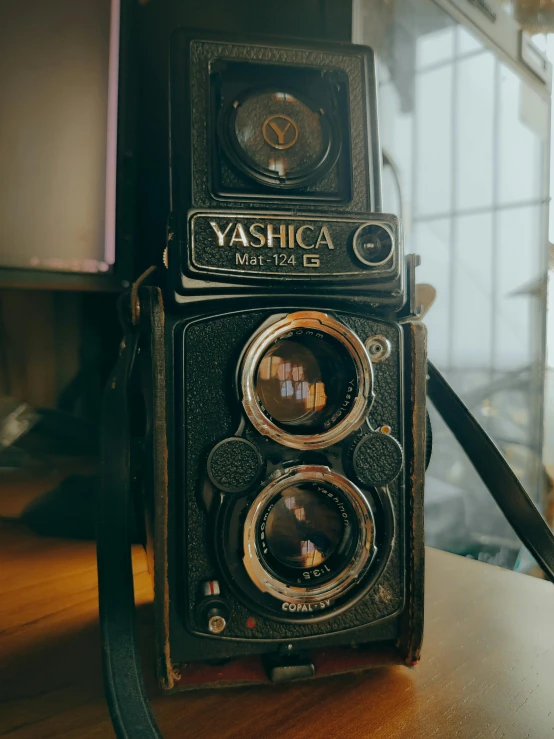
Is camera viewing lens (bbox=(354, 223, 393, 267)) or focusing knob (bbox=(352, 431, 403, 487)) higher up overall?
camera viewing lens (bbox=(354, 223, 393, 267))

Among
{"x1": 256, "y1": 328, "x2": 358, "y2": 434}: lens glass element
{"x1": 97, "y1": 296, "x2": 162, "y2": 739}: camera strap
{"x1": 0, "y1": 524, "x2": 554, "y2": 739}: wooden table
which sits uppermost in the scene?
{"x1": 256, "y1": 328, "x2": 358, "y2": 434}: lens glass element

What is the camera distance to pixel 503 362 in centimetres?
120

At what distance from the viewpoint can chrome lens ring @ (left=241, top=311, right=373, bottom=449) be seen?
0.39 m

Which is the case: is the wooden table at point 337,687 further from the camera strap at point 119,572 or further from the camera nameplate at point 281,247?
the camera nameplate at point 281,247

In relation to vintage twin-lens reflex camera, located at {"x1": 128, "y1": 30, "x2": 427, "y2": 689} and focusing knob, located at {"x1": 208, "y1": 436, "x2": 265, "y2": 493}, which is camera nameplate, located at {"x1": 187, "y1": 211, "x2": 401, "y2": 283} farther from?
focusing knob, located at {"x1": 208, "y1": 436, "x2": 265, "y2": 493}

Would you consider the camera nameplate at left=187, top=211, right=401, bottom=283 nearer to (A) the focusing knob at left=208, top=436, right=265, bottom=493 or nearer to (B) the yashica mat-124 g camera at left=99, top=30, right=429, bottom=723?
(B) the yashica mat-124 g camera at left=99, top=30, right=429, bottom=723

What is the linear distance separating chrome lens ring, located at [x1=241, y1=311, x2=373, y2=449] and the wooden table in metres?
0.18

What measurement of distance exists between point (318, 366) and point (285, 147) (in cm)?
17

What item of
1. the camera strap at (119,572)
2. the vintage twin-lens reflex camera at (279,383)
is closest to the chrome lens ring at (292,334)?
the vintage twin-lens reflex camera at (279,383)

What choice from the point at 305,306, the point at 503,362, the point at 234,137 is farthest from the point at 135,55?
the point at 503,362

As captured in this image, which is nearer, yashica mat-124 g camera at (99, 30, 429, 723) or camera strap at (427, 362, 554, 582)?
yashica mat-124 g camera at (99, 30, 429, 723)

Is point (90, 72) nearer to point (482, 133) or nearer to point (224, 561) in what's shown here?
point (224, 561)

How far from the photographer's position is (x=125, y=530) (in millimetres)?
400

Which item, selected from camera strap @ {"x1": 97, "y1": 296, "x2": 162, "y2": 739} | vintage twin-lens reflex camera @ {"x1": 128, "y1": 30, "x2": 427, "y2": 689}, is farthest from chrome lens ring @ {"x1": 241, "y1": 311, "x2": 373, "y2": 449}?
camera strap @ {"x1": 97, "y1": 296, "x2": 162, "y2": 739}
